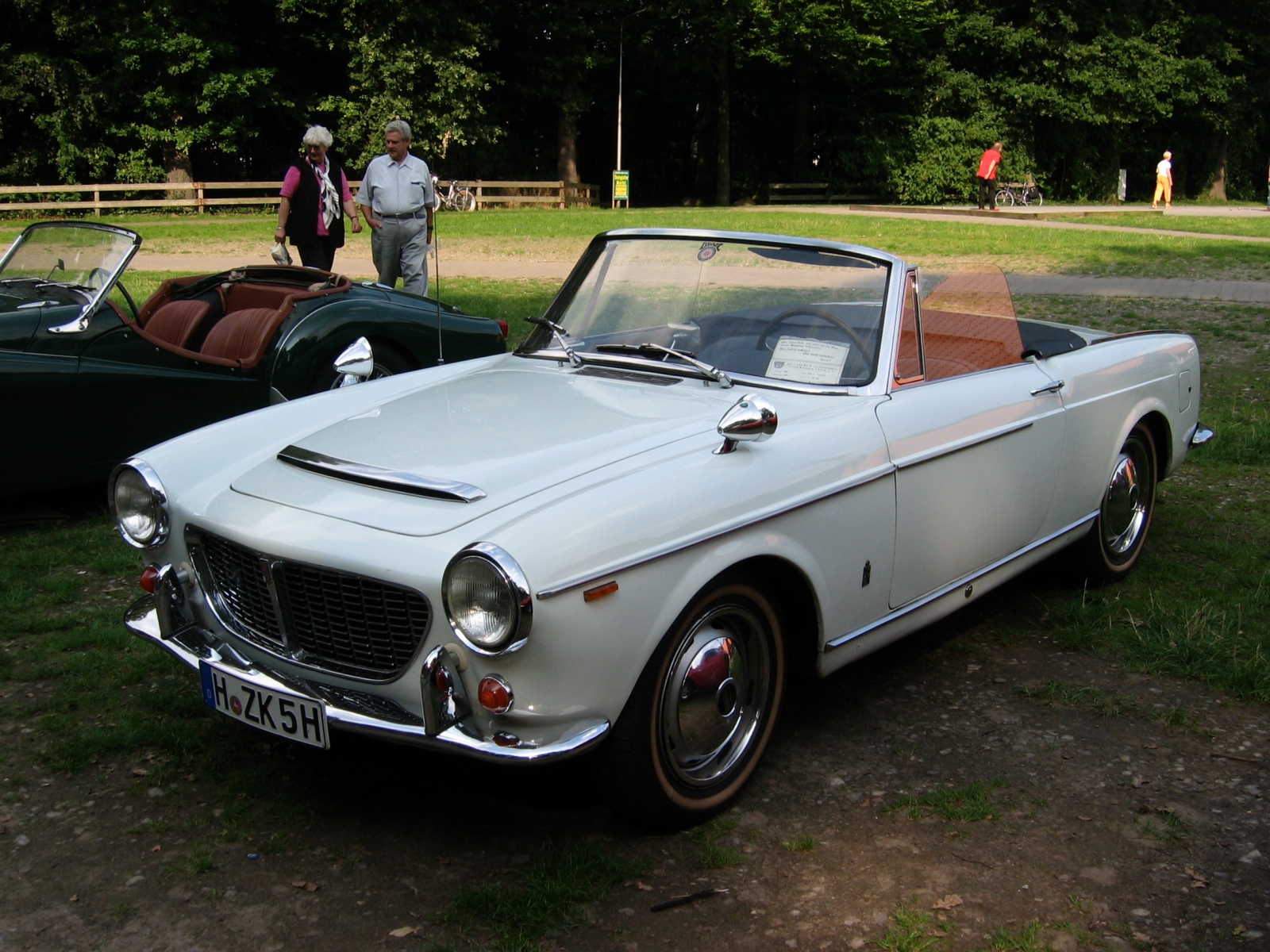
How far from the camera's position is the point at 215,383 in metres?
6.15

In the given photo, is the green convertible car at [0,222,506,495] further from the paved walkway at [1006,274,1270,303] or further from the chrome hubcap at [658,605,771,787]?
the paved walkway at [1006,274,1270,303]

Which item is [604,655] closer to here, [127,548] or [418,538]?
[418,538]

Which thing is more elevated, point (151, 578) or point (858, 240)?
point (858, 240)

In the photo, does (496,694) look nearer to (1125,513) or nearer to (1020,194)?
→ (1125,513)

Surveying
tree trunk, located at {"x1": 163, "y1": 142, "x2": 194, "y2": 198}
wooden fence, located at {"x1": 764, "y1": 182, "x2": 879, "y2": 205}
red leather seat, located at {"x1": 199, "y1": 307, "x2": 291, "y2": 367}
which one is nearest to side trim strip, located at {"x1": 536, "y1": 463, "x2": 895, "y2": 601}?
red leather seat, located at {"x1": 199, "y1": 307, "x2": 291, "y2": 367}

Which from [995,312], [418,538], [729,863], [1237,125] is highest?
[1237,125]

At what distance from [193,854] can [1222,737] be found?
3.02 m

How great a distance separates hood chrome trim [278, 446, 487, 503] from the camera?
2.98m

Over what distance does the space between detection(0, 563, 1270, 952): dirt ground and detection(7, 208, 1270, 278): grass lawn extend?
1251 centimetres

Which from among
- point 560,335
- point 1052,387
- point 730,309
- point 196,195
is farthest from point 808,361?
point 196,195

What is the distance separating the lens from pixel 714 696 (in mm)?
3156

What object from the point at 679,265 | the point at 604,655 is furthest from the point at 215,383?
the point at 604,655

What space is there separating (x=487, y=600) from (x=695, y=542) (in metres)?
0.56

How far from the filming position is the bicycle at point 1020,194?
123 feet
